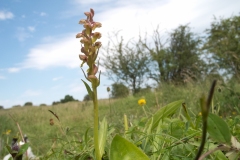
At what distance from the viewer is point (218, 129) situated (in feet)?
1.18

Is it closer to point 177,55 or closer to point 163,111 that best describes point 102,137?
point 163,111

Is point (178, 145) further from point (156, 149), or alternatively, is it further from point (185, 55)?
point (185, 55)

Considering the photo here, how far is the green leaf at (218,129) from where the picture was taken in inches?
13.8

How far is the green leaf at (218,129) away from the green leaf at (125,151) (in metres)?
0.12

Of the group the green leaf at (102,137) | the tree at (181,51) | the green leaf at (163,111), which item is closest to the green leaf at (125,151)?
the green leaf at (102,137)

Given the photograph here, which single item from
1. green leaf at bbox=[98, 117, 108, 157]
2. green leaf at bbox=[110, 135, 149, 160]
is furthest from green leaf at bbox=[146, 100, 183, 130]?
green leaf at bbox=[110, 135, 149, 160]

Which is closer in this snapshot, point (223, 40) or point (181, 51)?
point (223, 40)

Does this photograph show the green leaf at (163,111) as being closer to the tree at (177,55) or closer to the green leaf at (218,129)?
the green leaf at (218,129)

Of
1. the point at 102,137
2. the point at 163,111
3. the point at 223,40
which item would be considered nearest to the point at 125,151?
the point at 102,137

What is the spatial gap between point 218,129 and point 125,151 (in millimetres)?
153

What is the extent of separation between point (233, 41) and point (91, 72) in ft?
50.2

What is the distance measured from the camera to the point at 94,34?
1.76 feet

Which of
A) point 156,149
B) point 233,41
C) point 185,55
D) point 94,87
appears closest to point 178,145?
point 156,149

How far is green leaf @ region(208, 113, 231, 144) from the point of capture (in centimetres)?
35
